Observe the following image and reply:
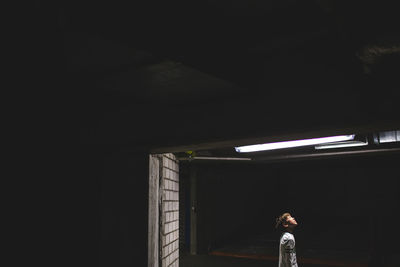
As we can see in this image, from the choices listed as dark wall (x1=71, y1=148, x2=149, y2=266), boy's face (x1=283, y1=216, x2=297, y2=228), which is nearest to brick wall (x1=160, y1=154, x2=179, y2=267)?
dark wall (x1=71, y1=148, x2=149, y2=266)

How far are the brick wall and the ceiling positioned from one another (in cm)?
102

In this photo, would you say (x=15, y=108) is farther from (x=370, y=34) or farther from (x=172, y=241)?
(x=370, y=34)

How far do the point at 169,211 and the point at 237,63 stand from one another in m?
2.57

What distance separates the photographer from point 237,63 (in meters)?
2.77

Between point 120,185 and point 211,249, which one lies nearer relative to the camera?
point 120,185

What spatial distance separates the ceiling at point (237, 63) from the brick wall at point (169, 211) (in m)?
1.02

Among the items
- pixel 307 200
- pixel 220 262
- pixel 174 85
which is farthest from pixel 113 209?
pixel 307 200

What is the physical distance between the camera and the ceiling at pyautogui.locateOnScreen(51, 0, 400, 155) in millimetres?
2176

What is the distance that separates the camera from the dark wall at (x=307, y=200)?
12.0m

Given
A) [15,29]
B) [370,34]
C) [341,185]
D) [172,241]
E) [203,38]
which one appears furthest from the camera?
[341,185]

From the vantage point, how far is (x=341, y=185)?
55.6 feet

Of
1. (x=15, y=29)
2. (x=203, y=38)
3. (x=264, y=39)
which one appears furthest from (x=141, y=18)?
(x=15, y=29)

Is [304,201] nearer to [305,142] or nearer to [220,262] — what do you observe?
[220,262]

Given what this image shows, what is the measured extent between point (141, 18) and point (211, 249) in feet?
35.5
